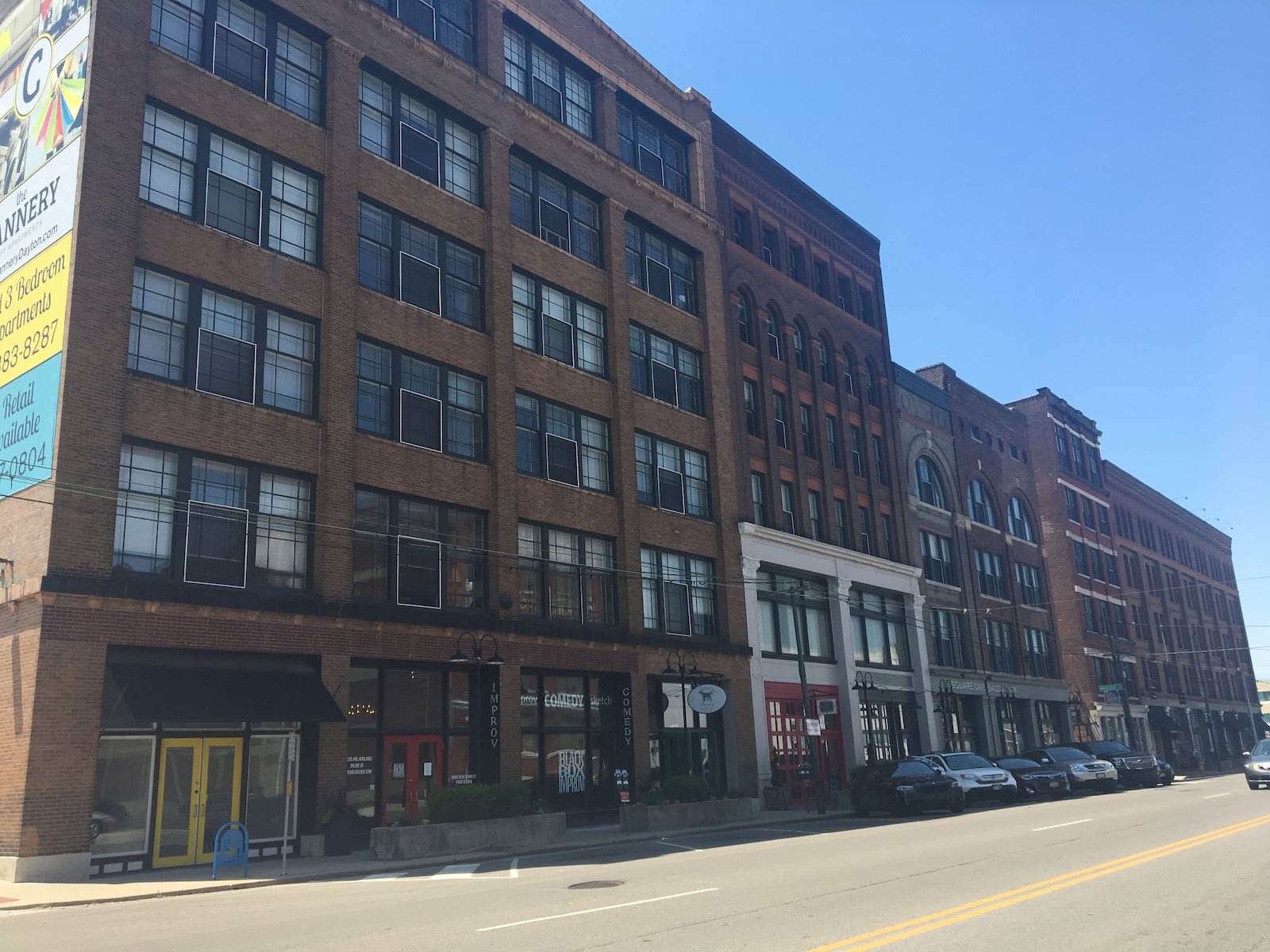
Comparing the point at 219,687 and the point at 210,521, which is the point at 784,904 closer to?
the point at 219,687

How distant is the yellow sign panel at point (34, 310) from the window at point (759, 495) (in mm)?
24047

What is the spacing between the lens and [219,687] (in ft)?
66.1

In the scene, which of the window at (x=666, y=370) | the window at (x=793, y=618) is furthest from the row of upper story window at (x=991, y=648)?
the window at (x=666, y=370)

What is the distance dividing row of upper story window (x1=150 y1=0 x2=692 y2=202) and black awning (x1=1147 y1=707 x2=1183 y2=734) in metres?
51.1

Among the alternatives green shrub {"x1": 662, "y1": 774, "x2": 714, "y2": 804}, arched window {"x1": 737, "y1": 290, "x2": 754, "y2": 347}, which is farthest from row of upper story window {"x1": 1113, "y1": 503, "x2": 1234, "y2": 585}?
green shrub {"x1": 662, "y1": 774, "x2": 714, "y2": 804}

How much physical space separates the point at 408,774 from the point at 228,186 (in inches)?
556

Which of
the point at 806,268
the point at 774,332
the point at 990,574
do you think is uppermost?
the point at 806,268

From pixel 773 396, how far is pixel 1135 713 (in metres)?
41.4

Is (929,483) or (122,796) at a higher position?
(929,483)

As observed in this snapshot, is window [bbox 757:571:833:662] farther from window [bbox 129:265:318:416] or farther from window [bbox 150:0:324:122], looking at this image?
window [bbox 150:0:324:122]

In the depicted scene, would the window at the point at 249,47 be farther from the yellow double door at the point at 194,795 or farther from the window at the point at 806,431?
the window at the point at 806,431

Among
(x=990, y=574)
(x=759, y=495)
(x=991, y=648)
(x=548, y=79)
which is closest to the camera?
(x=548, y=79)

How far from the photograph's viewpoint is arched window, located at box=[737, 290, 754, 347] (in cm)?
4081

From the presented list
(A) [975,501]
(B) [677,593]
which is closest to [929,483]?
(A) [975,501]
